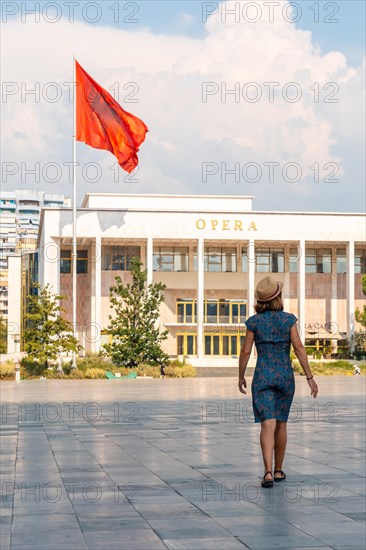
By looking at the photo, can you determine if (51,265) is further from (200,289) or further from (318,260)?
(318,260)

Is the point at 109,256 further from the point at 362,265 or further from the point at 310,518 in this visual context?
the point at 310,518

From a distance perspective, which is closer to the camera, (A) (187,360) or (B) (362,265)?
(A) (187,360)

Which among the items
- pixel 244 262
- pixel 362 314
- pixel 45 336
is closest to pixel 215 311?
pixel 244 262

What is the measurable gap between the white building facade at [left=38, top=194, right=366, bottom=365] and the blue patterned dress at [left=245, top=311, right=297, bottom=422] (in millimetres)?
53711

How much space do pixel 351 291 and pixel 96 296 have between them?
18385mm

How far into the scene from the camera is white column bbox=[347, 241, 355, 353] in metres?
67.4

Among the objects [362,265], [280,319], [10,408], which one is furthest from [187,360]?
[280,319]

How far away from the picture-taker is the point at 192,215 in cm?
6531

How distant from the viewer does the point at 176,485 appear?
9.26 meters

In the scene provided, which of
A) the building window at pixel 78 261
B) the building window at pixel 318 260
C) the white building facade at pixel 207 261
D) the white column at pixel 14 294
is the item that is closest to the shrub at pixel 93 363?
the white building facade at pixel 207 261

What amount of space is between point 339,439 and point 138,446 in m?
3.06

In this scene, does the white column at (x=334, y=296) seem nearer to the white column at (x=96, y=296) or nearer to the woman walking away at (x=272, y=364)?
Answer: the white column at (x=96, y=296)

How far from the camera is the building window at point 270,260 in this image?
233 ft

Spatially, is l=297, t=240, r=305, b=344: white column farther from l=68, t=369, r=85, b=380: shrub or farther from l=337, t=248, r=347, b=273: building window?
l=68, t=369, r=85, b=380: shrub
